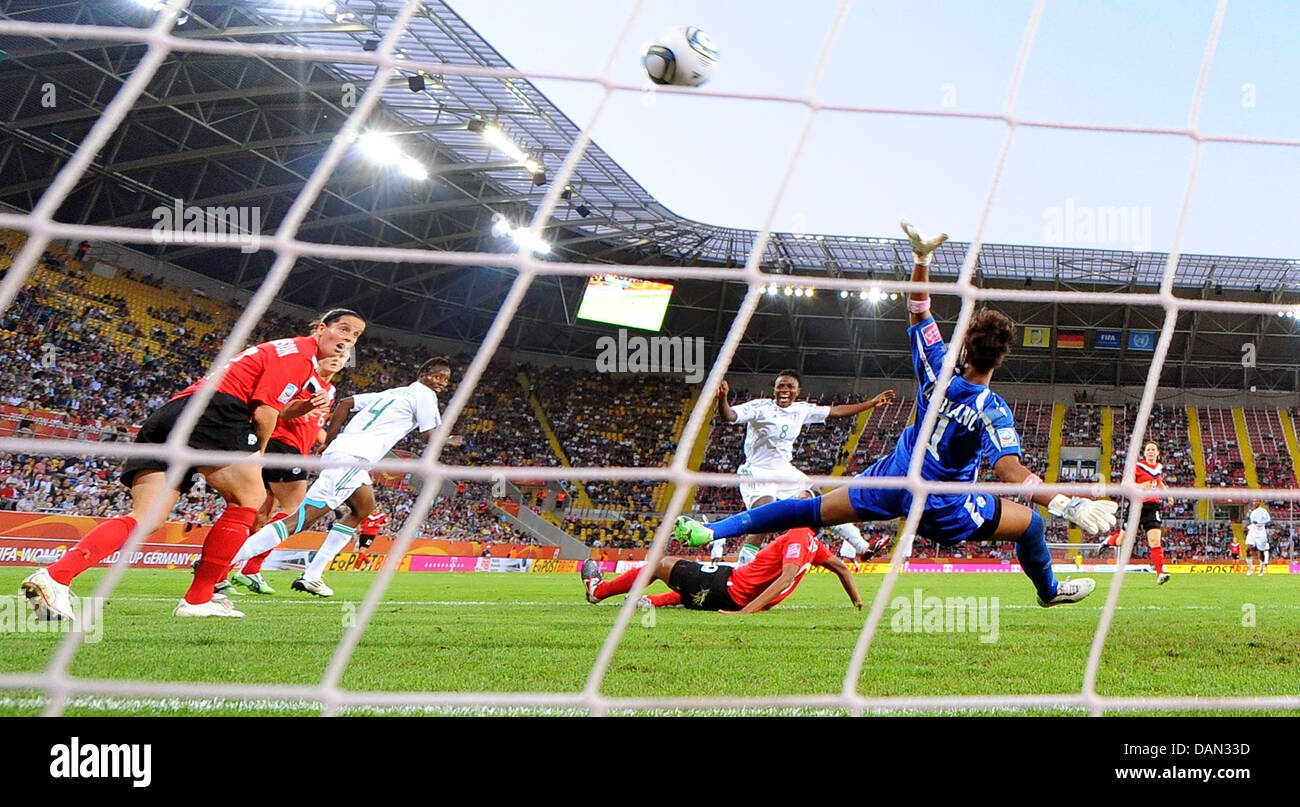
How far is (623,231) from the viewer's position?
67.3 feet

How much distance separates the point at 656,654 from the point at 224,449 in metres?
1.93

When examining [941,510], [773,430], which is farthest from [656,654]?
[773,430]

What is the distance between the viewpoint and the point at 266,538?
5199 mm

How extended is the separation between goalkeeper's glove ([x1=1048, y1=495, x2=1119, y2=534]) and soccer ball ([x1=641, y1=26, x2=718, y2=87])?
2.44m

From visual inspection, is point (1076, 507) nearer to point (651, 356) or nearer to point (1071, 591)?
point (1071, 591)

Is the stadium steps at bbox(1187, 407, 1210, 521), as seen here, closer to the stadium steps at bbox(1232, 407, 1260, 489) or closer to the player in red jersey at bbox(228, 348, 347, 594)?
the stadium steps at bbox(1232, 407, 1260, 489)

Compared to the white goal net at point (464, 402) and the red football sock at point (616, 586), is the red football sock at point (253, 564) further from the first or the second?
the white goal net at point (464, 402)

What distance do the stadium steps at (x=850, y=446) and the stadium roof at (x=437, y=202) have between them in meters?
1.96

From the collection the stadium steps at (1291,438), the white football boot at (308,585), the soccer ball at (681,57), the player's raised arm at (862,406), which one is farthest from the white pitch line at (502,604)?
the stadium steps at (1291,438)

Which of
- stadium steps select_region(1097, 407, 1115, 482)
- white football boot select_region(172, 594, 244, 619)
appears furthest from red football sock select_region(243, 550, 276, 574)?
Result: stadium steps select_region(1097, 407, 1115, 482)

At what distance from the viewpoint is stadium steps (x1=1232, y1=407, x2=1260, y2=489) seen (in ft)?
73.3

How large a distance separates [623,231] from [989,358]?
693 inches

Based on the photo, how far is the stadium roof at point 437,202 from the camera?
13.5m
